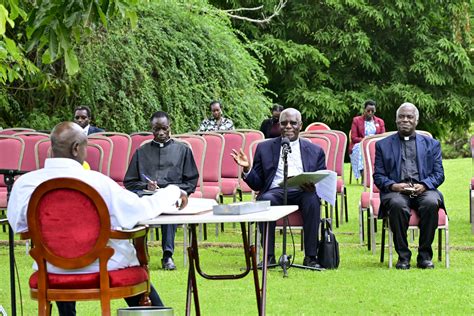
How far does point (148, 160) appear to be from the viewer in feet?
40.3

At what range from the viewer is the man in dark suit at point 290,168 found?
11.3 metres

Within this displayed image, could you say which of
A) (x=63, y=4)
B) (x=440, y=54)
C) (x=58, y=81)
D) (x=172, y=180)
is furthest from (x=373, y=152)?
(x=440, y=54)

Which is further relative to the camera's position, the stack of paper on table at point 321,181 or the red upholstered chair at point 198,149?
the red upholstered chair at point 198,149

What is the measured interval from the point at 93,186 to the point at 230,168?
27.9ft

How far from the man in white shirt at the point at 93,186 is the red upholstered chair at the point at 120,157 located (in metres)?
7.26

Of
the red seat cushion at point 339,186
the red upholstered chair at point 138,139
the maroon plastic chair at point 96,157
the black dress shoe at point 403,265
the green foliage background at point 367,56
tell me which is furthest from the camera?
the green foliage background at point 367,56

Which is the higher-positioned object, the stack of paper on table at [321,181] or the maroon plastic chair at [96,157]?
the maroon plastic chair at [96,157]

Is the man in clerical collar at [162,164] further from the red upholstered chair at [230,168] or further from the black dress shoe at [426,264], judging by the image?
the black dress shoe at [426,264]

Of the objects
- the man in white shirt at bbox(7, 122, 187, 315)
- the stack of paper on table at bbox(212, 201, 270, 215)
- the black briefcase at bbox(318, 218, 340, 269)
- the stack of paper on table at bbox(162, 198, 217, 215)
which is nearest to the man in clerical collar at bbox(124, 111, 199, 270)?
the black briefcase at bbox(318, 218, 340, 269)

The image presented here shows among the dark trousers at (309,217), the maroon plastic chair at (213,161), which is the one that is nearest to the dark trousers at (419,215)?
the dark trousers at (309,217)

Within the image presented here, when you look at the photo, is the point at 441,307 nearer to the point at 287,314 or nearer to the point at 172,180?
the point at 287,314

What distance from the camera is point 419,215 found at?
11.2 m

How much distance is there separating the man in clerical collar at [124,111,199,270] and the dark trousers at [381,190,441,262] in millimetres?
2132

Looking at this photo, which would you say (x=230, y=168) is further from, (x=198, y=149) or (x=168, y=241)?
(x=168, y=241)
